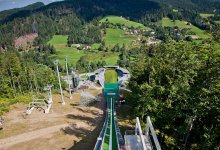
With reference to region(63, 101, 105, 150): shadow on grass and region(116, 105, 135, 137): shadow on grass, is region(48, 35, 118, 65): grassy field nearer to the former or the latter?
region(116, 105, 135, 137): shadow on grass

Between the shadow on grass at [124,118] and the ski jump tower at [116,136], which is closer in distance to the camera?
the ski jump tower at [116,136]

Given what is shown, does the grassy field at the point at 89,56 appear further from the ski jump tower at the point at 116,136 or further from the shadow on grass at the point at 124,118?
the shadow on grass at the point at 124,118

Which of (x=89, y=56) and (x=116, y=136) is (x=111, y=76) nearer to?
(x=89, y=56)

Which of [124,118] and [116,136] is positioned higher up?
[116,136]

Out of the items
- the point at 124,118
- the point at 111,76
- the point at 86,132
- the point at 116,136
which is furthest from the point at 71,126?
the point at 111,76

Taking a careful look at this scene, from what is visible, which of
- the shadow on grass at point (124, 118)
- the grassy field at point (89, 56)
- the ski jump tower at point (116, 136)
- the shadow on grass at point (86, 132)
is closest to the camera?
the ski jump tower at point (116, 136)

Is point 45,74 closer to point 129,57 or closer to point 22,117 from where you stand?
point 22,117

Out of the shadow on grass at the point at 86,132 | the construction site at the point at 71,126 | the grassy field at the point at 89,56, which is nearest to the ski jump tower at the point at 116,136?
the construction site at the point at 71,126

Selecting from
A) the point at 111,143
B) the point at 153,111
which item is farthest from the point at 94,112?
the point at 153,111
